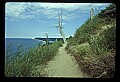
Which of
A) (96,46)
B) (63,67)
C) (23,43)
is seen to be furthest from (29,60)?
(96,46)

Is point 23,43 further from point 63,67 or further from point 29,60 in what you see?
point 63,67

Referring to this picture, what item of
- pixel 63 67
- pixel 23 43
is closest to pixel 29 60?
pixel 23 43

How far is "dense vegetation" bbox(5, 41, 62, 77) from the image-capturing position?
1.82 metres

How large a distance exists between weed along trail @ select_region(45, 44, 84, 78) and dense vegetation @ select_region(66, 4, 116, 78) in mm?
58

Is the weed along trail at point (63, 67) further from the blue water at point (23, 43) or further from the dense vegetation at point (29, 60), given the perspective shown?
the blue water at point (23, 43)

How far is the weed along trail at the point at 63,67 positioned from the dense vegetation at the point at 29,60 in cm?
5

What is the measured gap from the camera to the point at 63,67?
1845 mm

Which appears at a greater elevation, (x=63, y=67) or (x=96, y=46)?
(x=96, y=46)

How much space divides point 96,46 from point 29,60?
0.65m

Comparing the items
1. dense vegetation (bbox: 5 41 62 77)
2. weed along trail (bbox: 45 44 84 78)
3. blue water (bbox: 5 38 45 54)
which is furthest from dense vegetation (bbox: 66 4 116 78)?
blue water (bbox: 5 38 45 54)

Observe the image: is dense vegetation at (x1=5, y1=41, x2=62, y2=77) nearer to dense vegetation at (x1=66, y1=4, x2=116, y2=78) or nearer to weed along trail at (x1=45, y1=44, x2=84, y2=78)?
weed along trail at (x1=45, y1=44, x2=84, y2=78)

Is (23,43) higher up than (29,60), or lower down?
higher up

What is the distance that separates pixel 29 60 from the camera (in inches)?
74.6
